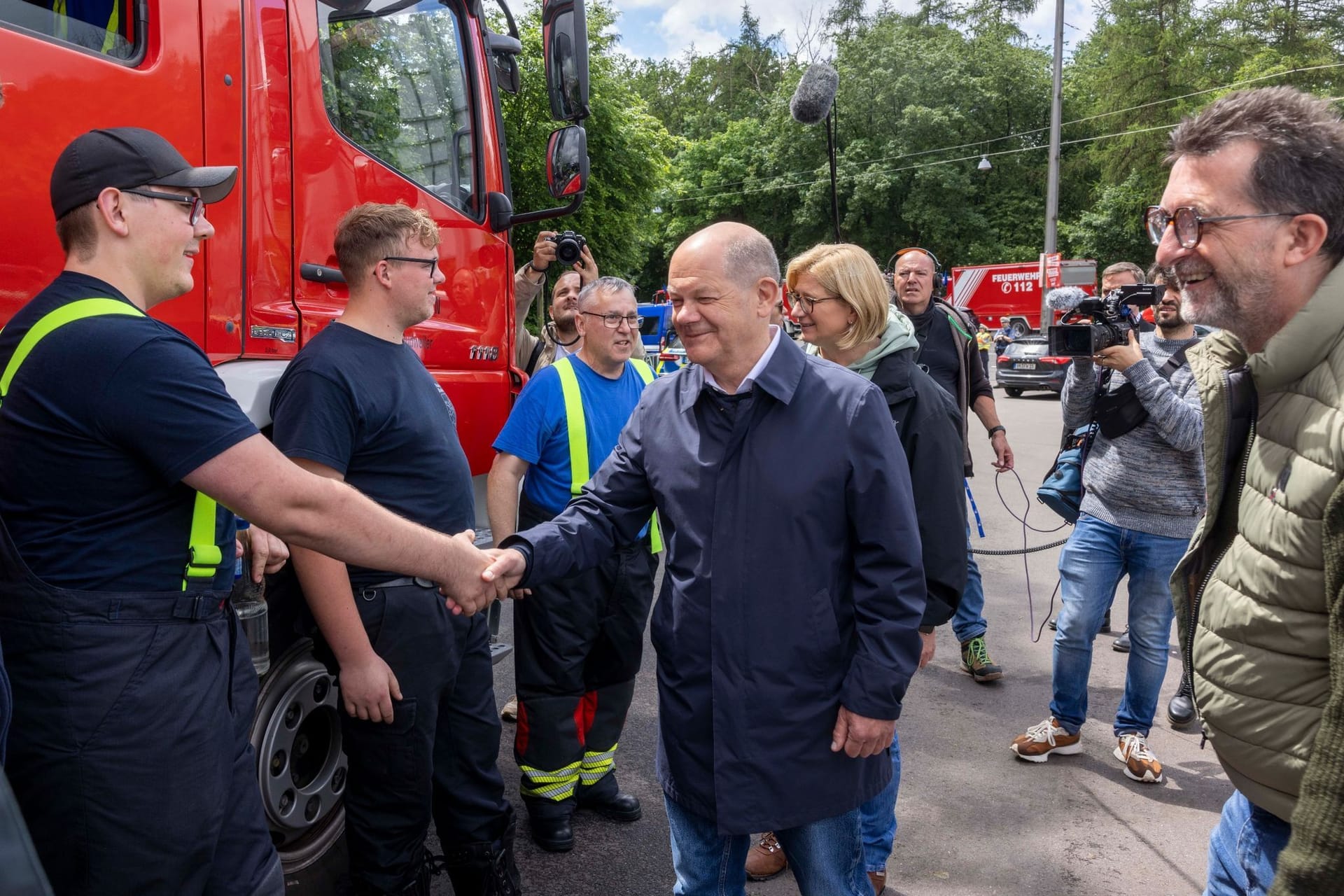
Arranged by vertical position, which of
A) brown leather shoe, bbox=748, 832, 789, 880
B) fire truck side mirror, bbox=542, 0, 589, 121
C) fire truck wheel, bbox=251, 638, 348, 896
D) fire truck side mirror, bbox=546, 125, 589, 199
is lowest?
brown leather shoe, bbox=748, 832, 789, 880

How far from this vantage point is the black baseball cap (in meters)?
1.93

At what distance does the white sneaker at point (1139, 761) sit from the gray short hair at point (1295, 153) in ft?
9.51

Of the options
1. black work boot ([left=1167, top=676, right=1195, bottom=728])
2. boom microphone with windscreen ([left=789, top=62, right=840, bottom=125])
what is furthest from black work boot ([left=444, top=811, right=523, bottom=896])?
boom microphone with windscreen ([left=789, top=62, right=840, bottom=125])

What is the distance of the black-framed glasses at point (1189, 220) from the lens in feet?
5.62

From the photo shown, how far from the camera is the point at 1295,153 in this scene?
169 cm

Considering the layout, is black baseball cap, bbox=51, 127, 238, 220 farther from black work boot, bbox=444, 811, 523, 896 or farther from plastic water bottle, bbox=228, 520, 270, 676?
black work boot, bbox=444, 811, 523, 896

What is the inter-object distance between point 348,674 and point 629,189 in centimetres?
2098

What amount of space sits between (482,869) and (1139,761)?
2615mm

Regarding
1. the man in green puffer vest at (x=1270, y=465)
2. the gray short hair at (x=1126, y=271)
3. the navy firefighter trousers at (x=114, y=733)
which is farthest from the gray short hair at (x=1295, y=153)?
the gray short hair at (x=1126, y=271)

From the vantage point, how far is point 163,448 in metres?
1.84

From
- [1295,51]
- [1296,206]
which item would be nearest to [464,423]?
[1296,206]

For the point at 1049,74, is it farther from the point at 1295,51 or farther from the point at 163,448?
the point at 163,448

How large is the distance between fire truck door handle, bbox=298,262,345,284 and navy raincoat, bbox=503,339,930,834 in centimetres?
153

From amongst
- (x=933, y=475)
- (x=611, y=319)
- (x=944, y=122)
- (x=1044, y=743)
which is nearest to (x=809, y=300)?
(x=933, y=475)
